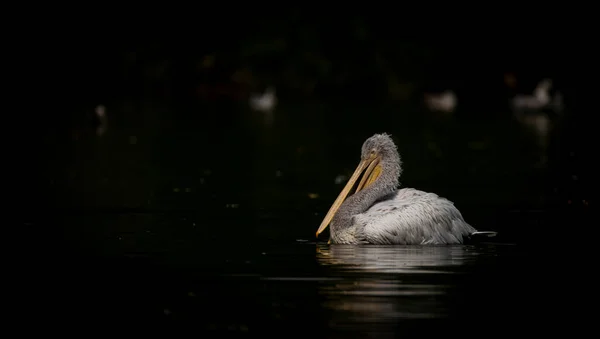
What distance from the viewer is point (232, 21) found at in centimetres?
5650

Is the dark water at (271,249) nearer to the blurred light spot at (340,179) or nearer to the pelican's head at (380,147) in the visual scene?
the blurred light spot at (340,179)

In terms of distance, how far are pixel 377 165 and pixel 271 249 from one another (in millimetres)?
1775

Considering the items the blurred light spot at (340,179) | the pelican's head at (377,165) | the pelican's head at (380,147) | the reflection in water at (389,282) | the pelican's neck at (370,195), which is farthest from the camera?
the blurred light spot at (340,179)

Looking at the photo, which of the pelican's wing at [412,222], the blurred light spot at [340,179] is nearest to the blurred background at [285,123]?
the blurred light spot at [340,179]

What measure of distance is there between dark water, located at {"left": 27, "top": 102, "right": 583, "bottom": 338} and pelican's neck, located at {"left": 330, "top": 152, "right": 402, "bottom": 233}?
1.26 feet

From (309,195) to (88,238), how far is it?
16.0ft

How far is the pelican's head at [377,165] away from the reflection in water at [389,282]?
995 mm

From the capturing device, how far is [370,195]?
1329cm

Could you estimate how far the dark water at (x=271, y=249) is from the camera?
9188mm

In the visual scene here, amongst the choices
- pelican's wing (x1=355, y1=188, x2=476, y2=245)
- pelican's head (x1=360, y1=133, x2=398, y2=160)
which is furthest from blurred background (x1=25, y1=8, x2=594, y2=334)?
pelican's head (x1=360, y1=133, x2=398, y2=160)

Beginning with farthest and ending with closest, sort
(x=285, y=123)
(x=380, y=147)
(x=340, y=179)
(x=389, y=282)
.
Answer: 1. (x=285, y=123)
2. (x=340, y=179)
3. (x=380, y=147)
4. (x=389, y=282)

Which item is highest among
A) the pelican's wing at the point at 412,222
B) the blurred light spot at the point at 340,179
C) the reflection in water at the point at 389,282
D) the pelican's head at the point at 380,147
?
the blurred light spot at the point at 340,179

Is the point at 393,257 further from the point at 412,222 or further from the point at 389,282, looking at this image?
the point at 389,282

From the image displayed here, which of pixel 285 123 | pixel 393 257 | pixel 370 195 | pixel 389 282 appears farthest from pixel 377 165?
pixel 285 123
